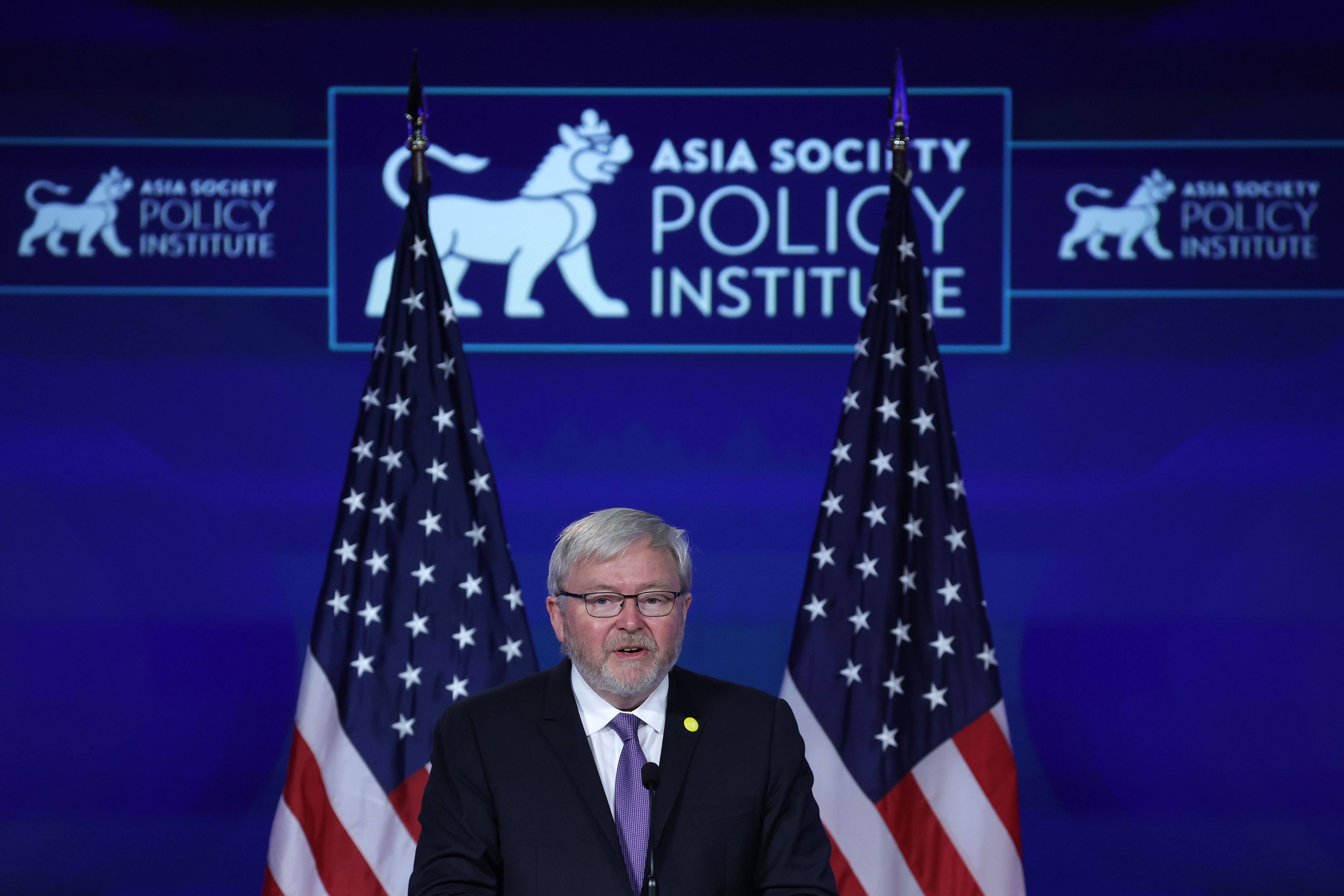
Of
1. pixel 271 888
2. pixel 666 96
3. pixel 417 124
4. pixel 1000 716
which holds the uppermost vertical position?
pixel 666 96

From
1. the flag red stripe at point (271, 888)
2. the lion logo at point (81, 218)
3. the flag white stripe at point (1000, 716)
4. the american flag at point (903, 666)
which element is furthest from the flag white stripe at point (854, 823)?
the lion logo at point (81, 218)

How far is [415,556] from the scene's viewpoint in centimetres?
327

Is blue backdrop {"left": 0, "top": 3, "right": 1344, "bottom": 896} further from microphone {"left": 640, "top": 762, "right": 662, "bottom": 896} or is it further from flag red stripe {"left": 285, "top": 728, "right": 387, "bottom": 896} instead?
microphone {"left": 640, "top": 762, "right": 662, "bottom": 896}

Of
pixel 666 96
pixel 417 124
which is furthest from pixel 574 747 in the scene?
pixel 666 96

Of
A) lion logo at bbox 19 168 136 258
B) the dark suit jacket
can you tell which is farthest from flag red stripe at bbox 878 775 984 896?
lion logo at bbox 19 168 136 258

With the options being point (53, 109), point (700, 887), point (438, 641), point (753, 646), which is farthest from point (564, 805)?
point (53, 109)

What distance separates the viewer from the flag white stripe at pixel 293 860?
314 centimetres

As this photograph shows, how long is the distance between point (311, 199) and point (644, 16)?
4.13ft

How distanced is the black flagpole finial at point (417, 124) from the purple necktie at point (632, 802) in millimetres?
1781

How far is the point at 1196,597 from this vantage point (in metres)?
4.12

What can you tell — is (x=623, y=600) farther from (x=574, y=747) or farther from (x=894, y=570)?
(x=894, y=570)

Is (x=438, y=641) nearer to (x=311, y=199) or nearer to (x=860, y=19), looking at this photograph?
(x=311, y=199)

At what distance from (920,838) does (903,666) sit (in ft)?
1.40

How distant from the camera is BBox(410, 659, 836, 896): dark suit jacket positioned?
6.64 ft
